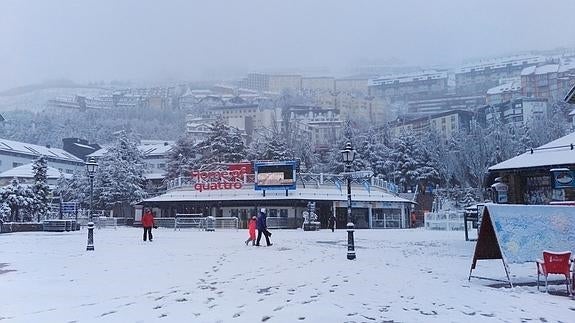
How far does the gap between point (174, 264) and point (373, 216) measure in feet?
119

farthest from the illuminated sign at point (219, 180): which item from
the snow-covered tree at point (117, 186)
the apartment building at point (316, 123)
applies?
the apartment building at point (316, 123)

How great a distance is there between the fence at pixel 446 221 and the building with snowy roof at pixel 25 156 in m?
58.0

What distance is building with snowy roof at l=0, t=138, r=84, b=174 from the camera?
8219cm

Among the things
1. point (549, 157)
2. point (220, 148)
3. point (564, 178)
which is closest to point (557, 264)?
point (564, 178)

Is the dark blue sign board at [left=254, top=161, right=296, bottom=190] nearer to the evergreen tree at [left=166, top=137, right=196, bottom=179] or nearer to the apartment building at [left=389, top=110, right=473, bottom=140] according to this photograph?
the evergreen tree at [left=166, top=137, right=196, bottom=179]

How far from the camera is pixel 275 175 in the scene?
46562mm

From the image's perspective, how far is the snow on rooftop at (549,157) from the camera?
63.7 feet

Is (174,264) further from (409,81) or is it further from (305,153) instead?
(409,81)

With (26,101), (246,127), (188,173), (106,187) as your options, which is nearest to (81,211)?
(106,187)

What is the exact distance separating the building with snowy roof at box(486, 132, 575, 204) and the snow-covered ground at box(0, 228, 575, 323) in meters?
6.01

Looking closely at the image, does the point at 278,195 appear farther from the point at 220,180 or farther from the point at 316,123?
the point at 316,123

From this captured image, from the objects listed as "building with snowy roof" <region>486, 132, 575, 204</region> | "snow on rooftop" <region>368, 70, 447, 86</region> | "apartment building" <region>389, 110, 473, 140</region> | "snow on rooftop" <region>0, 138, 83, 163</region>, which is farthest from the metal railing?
"snow on rooftop" <region>368, 70, 447, 86</region>

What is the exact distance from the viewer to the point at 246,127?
485ft

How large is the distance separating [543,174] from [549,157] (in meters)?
1.22
